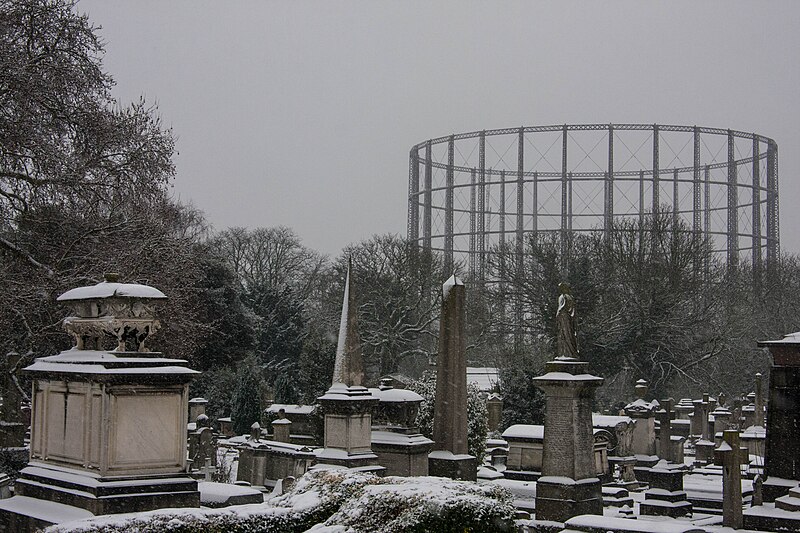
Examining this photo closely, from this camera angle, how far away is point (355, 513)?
20.5 ft

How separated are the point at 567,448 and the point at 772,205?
37276mm

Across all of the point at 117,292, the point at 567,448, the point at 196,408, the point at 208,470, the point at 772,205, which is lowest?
the point at 208,470

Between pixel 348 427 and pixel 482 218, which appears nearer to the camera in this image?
pixel 348 427

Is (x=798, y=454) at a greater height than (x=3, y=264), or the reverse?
(x=3, y=264)

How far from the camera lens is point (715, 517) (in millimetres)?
16141

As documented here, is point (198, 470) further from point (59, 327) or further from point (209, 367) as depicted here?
point (209, 367)

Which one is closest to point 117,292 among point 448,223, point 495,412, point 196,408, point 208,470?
point 208,470

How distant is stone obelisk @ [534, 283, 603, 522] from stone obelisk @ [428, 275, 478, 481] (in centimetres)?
248

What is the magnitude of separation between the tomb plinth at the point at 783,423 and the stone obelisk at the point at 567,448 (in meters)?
2.88

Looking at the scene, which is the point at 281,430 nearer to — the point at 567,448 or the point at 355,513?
the point at 567,448

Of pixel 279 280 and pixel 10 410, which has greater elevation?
pixel 279 280

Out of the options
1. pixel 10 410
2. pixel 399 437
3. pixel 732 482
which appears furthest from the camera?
pixel 399 437

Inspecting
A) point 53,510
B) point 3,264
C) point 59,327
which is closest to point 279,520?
point 53,510

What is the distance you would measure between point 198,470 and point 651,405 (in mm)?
11558
